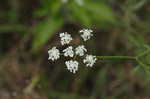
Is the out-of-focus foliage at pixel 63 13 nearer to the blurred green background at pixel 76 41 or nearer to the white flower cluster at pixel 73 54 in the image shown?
the blurred green background at pixel 76 41

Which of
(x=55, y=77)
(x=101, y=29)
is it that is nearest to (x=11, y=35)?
(x=55, y=77)

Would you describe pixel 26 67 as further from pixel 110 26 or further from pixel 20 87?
pixel 110 26

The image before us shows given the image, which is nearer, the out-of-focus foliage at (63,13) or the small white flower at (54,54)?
the small white flower at (54,54)

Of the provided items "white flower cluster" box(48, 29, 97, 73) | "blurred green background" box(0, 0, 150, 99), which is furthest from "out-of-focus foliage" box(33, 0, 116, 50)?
"white flower cluster" box(48, 29, 97, 73)

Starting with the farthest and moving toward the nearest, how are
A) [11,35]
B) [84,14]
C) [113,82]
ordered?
[11,35], [113,82], [84,14]

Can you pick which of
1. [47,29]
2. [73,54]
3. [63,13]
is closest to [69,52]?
[73,54]

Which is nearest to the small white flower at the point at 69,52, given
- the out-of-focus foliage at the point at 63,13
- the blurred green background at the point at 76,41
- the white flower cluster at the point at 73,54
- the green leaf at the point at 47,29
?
the white flower cluster at the point at 73,54

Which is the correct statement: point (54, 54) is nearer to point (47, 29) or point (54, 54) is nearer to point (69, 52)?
point (69, 52)

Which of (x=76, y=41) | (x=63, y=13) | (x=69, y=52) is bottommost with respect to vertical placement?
(x=69, y=52)
